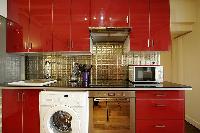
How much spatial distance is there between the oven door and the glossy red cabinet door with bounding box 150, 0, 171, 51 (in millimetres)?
944

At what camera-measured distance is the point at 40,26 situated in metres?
3.03

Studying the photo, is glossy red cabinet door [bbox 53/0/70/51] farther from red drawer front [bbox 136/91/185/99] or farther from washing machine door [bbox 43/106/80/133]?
red drawer front [bbox 136/91/185/99]

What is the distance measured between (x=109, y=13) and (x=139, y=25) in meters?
0.47

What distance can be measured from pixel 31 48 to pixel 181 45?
3795 mm

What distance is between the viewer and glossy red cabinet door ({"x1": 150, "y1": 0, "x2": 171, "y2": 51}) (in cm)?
298

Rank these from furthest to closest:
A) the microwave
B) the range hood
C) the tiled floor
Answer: the tiled floor, the microwave, the range hood

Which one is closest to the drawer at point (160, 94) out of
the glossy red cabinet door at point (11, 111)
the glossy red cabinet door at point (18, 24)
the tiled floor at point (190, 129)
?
the glossy red cabinet door at point (11, 111)

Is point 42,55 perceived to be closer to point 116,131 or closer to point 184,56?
point 116,131

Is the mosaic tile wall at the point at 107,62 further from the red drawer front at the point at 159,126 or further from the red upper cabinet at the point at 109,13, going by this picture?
the red drawer front at the point at 159,126

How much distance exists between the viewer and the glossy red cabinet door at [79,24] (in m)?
3.00

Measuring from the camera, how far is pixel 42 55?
3441 mm

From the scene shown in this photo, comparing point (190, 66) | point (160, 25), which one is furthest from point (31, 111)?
point (190, 66)

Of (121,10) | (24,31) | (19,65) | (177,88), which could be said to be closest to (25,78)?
(19,65)

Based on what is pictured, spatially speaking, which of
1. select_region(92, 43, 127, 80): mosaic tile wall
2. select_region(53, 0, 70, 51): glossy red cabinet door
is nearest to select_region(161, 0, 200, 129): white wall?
select_region(92, 43, 127, 80): mosaic tile wall
